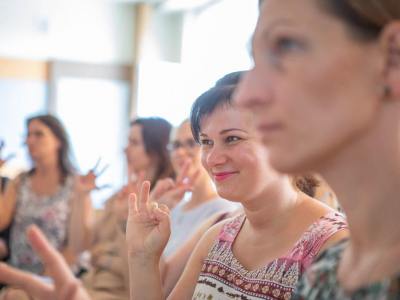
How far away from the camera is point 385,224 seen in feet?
2.16

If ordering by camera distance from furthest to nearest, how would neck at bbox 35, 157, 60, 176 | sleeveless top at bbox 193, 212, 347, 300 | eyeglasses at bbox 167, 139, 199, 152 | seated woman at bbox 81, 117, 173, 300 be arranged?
neck at bbox 35, 157, 60, 176 < eyeglasses at bbox 167, 139, 199, 152 < seated woman at bbox 81, 117, 173, 300 < sleeveless top at bbox 193, 212, 347, 300

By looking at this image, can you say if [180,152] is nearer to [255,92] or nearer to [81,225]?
[81,225]

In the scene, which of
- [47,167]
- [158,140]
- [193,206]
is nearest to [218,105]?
[193,206]

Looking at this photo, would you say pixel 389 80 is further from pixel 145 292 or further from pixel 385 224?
pixel 145 292

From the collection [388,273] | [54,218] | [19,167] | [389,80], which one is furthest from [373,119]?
[19,167]

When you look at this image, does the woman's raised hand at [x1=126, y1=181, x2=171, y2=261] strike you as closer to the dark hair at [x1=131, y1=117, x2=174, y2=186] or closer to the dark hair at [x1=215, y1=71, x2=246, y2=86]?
the dark hair at [x1=215, y1=71, x2=246, y2=86]

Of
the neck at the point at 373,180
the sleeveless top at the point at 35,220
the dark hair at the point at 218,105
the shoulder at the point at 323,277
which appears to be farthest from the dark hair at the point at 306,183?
the sleeveless top at the point at 35,220

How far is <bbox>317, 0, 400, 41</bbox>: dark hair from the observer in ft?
2.03

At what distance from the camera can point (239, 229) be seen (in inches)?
56.2

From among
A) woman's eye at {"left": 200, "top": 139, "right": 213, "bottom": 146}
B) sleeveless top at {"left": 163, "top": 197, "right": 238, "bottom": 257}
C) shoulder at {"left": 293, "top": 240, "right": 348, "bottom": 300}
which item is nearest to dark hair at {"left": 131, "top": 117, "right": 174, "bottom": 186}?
sleeveless top at {"left": 163, "top": 197, "right": 238, "bottom": 257}

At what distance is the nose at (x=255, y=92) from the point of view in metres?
0.65

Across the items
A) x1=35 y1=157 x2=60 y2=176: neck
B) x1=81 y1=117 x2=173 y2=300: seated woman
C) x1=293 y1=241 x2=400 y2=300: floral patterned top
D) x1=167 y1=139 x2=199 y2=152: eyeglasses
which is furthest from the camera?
x1=35 y1=157 x2=60 y2=176: neck

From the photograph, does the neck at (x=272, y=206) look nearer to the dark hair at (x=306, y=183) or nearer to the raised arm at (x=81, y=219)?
the dark hair at (x=306, y=183)

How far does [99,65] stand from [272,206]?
4.95 m
